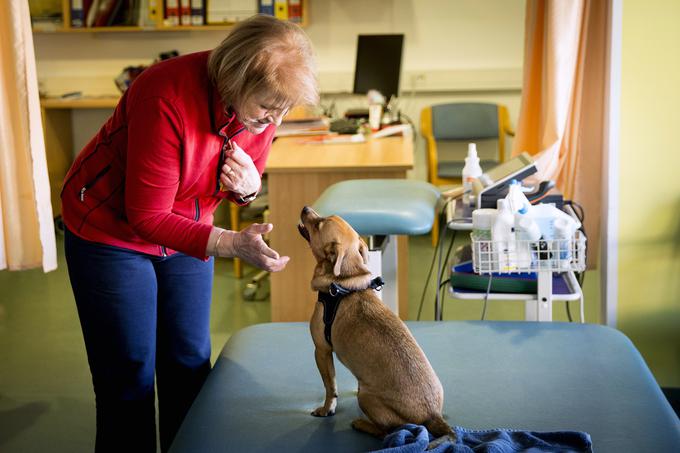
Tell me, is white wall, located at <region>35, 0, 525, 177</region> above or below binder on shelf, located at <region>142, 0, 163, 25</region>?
below

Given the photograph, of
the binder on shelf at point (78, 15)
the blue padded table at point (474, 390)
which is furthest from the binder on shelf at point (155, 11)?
the blue padded table at point (474, 390)

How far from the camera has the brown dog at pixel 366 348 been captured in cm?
152

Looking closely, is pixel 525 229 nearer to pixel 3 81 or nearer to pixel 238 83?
pixel 238 83

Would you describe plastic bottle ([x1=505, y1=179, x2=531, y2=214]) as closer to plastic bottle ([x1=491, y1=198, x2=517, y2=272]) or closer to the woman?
plastic bottle ([x1=491, y1=198, x2=517, y2=272])

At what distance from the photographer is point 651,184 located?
102 inches

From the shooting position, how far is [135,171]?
1528mm

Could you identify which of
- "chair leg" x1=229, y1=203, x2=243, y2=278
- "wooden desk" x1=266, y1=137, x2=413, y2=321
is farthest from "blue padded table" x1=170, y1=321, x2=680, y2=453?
"chair leg" x1=229, y1=203, x2=243, y2=278

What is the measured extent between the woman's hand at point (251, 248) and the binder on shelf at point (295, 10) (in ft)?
13.2

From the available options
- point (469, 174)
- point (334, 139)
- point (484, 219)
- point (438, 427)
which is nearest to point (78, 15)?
point (334, 139)

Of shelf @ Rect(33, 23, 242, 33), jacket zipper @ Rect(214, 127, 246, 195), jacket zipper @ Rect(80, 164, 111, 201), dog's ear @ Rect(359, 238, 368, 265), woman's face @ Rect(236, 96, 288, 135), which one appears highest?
shelf @ Rect(33, 23, 242, 33)

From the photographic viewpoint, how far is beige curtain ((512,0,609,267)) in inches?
104

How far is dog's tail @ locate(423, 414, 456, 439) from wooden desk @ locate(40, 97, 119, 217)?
4.30 m

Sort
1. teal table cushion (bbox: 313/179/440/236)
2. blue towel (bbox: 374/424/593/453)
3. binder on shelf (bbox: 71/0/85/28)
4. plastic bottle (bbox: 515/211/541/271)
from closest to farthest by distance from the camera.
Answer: blue towel (bbox: 374/424/593/453)
plastic bottle (bbox: 515/211/541/271)
teal table cushion (bbox: 313/179/440/236)
binder on shelf (bbox: 71/0/85/28)

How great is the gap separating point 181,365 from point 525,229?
2.93ft
